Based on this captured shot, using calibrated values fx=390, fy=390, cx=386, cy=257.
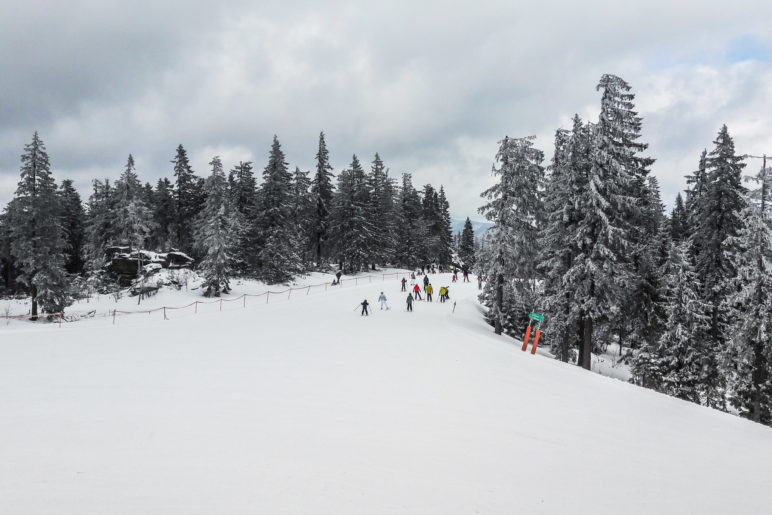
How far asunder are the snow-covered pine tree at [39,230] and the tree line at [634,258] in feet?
118

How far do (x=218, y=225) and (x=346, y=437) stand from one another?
36.2 m

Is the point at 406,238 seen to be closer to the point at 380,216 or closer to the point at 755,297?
the point at 380,216

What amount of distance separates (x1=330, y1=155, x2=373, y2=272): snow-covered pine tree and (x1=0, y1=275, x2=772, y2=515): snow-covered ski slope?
1416 inches

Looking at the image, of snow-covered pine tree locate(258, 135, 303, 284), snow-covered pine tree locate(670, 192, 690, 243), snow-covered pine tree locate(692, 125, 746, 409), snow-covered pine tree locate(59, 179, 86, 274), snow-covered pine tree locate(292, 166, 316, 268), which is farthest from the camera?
snow-covered pine tree locate(59, 179, 86, 274)

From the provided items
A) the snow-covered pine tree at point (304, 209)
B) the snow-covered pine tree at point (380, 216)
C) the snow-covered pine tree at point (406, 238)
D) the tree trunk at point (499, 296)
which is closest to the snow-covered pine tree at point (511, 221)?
the tree trunk at point (499, 296)

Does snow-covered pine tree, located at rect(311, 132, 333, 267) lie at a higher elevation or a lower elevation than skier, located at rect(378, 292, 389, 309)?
higher

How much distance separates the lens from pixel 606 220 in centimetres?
1981

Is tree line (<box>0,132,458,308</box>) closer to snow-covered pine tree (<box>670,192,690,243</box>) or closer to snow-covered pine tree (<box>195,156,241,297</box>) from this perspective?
snow-covered pine tree (<box>195,156,241,297</box>)

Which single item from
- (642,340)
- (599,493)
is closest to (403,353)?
(599,493)

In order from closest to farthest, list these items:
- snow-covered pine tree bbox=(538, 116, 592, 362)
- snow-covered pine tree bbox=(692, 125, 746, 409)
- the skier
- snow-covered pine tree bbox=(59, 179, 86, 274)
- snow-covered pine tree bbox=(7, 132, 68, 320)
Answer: snow-covered pine tree bbox=(538, 116, 592, 362), snow-covered pine tree bbox=(692, 125, 746, 409), the skier, snow-covered pine tree bbox=(7, 132, 68, 320), snow-covered pine tree bbox=(59, 179, 86, 274)

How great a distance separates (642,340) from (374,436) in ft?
104

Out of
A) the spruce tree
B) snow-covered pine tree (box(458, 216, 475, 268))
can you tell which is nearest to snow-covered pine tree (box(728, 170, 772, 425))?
the spruce tree

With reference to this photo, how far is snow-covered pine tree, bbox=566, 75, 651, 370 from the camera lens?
2017cm

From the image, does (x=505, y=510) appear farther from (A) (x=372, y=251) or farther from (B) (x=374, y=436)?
(A) (x=372, y=251)
